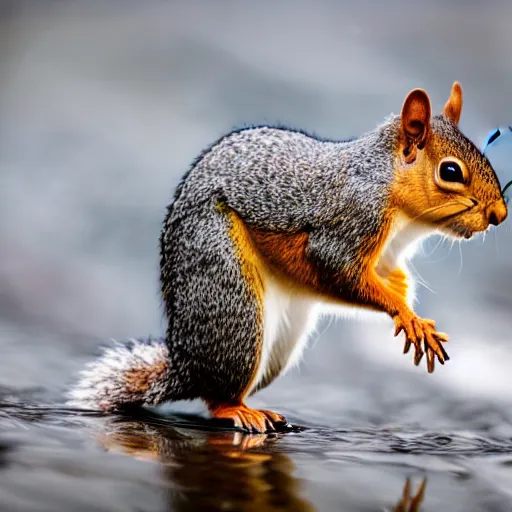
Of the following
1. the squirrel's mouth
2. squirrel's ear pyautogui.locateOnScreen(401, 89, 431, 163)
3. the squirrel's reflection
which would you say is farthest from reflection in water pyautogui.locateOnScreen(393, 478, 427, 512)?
squirrel's ear pyautogui.locateOnScreen(401, 89, 431, 163)

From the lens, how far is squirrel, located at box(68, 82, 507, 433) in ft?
4.78

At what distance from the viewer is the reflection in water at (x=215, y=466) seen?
1030 millimetres

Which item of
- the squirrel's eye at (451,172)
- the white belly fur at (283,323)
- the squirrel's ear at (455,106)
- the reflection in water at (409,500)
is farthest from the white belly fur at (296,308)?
the reflection in water at (409,500)

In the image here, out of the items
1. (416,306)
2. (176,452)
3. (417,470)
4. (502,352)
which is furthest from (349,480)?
(502,352)

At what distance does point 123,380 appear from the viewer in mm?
1537

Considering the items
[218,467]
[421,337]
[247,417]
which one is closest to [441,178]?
[421,337]

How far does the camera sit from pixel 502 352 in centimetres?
183

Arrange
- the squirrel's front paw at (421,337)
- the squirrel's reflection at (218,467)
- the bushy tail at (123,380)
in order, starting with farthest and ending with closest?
the bushy tail at (123,380), the squirrel's front paw at (421,337), the squirrel's reflection at (218,467)

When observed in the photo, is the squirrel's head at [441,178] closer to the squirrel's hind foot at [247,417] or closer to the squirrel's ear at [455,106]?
the squirrel's ear at [455,106]

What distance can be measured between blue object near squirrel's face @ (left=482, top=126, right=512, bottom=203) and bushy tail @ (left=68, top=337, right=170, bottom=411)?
75cm

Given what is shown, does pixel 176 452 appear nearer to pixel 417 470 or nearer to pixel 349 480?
pixel 349 480

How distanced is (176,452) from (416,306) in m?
0.65

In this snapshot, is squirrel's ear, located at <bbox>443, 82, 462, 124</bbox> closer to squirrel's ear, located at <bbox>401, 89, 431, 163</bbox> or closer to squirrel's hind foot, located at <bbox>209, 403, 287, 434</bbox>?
squirrel's ear, located at <bbox>401, 89, 431, 163</bbox>

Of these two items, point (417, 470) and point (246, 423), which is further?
point (246, 423)
